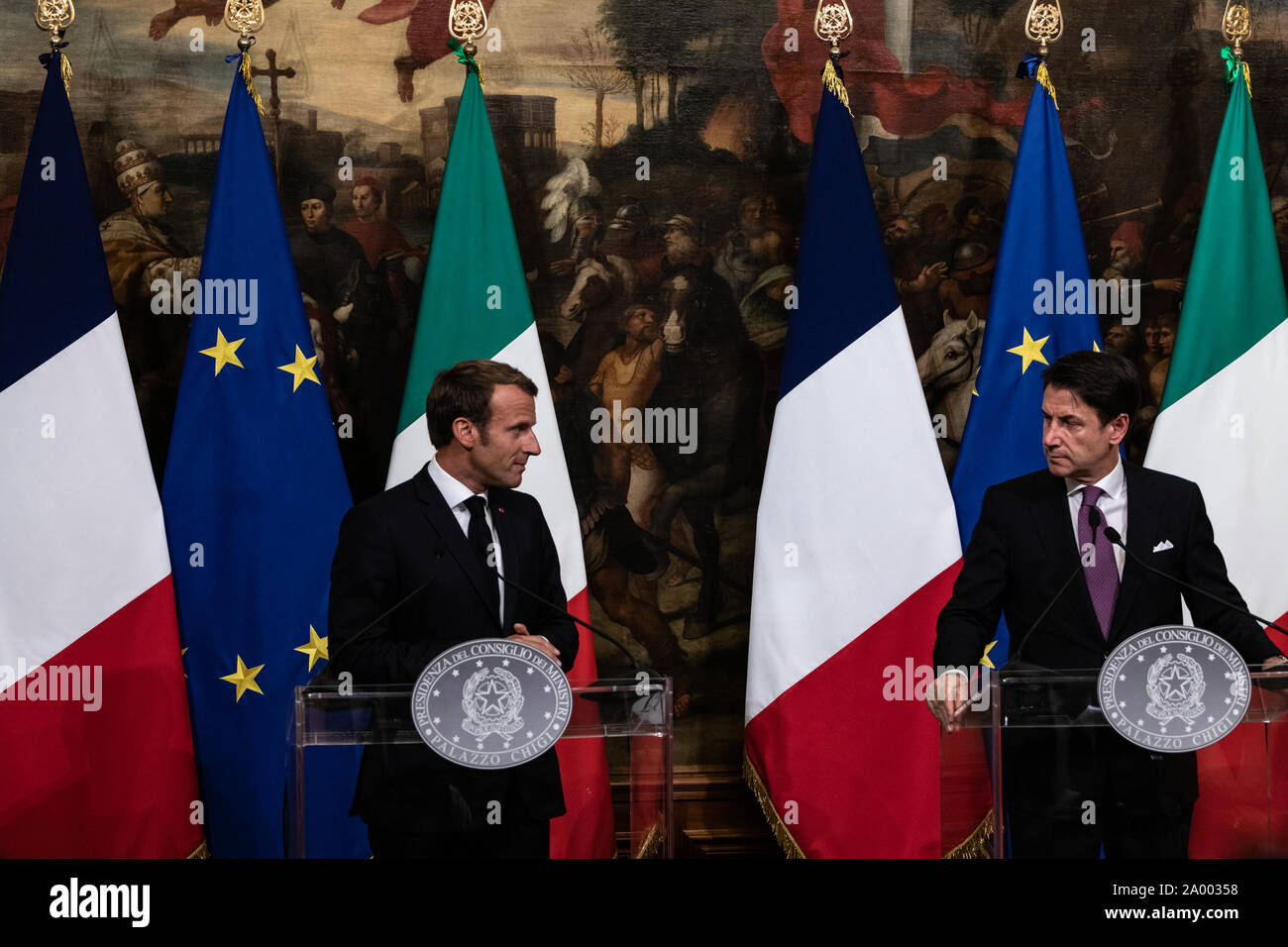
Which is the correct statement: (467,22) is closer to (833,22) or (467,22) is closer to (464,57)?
(464,57)

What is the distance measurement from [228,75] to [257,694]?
2.51m

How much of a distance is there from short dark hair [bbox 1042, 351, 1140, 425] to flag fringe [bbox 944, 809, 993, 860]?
1228 millimetres

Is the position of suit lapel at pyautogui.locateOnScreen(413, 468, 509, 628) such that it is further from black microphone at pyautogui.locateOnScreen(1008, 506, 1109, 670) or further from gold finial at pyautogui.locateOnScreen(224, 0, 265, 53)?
gold finial at pyautogui.locateOnScreen(224, 0, 265, 53)

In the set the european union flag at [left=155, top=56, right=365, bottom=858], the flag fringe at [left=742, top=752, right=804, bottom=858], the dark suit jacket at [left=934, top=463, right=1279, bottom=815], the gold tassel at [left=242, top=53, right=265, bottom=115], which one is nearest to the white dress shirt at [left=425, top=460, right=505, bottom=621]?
the dark suit jacket at [left=934, top=463, right=1279, bottom=815]

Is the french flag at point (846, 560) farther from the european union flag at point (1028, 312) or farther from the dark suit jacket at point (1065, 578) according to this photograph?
the dark suit jacket at point (1065, 578)

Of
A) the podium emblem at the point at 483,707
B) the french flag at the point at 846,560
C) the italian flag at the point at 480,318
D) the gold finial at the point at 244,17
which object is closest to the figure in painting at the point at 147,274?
the gold finial at the point at 244,17

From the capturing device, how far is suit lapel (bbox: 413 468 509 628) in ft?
11.9

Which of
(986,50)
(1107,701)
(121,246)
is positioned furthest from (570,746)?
(986,50)

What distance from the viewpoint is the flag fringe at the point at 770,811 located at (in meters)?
5.07

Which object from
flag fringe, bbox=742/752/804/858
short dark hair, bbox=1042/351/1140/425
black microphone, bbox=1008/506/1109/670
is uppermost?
short dark hair, bbox=1042/351/1140/425

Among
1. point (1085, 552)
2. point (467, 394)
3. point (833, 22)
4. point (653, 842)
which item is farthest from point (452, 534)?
point (833, 22)

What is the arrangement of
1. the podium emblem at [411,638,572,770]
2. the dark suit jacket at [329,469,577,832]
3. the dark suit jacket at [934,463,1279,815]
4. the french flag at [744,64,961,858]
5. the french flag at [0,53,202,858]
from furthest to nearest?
the french flag at [744,64,961,858], the french flag at [0,53,202,858], the dark suit jacket at [934,463,1279,815], the dark suit jacket at [329,469,577,832], the podium emblem at [411,638,572,770]

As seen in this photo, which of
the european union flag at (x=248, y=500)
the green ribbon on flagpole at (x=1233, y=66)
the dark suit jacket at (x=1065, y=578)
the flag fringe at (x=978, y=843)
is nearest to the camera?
the flag fringe at (x=978, y=843)

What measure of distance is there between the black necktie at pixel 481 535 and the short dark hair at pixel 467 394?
0.18m
